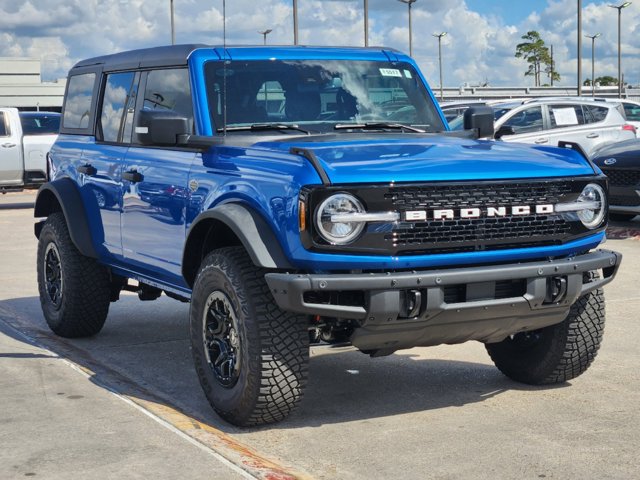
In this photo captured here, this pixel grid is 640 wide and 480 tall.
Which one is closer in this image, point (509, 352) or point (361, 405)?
point (361, 405)

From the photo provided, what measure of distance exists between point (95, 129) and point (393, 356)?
2.55 m

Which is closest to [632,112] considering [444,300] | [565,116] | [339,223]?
[565,116]

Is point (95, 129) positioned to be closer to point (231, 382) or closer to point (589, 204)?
point (231, 382)

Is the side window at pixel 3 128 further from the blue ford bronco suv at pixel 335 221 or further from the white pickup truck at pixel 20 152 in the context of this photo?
the blue ford bronco suv at pixel 335 221

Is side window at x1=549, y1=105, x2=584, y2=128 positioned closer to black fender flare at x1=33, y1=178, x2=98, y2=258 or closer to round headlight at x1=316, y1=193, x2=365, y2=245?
black fender flare at x1=33, y1=178, x2=98, y2=258

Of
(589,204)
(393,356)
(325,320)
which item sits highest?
(589,204)

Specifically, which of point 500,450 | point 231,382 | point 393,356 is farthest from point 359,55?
point 500,450

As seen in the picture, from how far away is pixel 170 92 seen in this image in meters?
6.62

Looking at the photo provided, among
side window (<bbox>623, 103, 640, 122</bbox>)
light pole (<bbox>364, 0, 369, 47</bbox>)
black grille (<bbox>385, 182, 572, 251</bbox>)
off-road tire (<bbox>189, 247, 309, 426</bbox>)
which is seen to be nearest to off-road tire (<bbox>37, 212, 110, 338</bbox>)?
off-road tire (<bbox>189, 247, 309, 426</bbox>)

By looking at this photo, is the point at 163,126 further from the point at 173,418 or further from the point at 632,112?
the point at 632,112

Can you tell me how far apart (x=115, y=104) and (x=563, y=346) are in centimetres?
339

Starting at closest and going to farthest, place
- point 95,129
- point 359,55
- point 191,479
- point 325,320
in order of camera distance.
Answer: point 191,479 < point 325,320 < point 359,55 < point 95,129

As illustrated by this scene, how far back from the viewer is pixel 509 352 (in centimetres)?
637

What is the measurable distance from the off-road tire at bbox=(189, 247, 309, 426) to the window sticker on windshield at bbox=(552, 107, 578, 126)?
1360 cm
